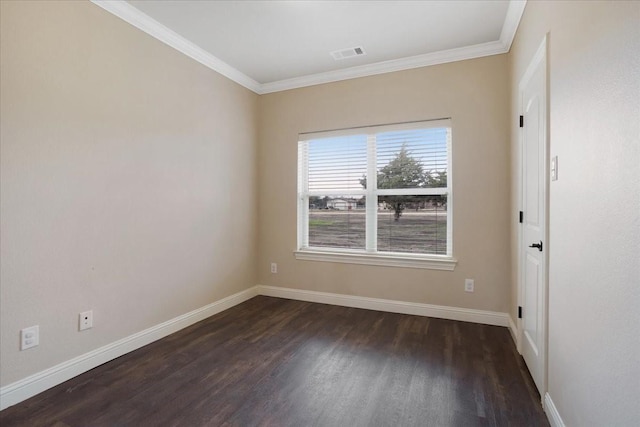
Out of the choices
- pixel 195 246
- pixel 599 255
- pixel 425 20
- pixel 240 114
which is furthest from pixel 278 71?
pixel 599 255

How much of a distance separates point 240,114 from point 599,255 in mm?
3659

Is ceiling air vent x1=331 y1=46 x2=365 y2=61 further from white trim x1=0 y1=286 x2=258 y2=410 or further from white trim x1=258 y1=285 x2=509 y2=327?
white trim x1=0 y1=286 x2=258 y2=410

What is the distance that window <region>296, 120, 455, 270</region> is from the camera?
3.42 m

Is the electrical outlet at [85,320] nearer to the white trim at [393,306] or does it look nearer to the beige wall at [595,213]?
the white trim at [393,306]

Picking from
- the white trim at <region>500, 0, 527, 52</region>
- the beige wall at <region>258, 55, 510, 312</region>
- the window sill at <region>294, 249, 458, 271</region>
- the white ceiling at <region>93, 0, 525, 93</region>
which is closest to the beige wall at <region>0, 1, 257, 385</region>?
the white ceiling at <region>93, 0, 525, 93</region>

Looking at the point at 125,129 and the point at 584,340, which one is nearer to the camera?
the point at 584,340

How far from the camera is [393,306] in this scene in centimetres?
353

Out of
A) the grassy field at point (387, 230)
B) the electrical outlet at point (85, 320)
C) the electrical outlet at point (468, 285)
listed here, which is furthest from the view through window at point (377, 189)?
the electrical outlet at point (85, 320)

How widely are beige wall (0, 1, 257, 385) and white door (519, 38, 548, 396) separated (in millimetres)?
2932

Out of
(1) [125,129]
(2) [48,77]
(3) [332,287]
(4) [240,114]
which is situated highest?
(4) [240,114]

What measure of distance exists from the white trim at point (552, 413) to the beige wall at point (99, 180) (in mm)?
2932

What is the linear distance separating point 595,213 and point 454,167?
7.02 feet

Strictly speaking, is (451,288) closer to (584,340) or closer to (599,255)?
(584,340)

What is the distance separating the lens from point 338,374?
224 cm
